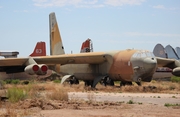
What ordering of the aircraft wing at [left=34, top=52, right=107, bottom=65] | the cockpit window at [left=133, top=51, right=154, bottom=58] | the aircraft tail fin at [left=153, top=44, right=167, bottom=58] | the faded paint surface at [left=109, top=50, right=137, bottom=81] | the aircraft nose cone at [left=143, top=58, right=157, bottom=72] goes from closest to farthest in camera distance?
the aircraft nose cone at [left=143, top=58, right=157, bottom=72], the cockpit window at [left=133, top=51, right=154, bottom=58], the faded paint surface at [left=109, top=50, right=137, bottom=81], the aircraft wing at [left=34, top=52, right=107, bottom=65], the aircraft tail fin at [left=153, top=44, right=167, bottom=58]

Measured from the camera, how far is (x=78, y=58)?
30.8 metres

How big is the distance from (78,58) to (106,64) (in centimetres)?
255

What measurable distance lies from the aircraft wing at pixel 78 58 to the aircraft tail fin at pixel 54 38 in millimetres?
5017

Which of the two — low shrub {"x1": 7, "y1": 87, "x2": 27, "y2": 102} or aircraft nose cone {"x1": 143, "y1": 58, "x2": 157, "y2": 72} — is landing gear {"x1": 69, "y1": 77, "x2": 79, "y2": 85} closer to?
aircraft nose cone {"x1": 143, "y1": 58, "x2": 157, "y2": 72}

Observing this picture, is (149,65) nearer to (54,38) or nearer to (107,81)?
(107,81)

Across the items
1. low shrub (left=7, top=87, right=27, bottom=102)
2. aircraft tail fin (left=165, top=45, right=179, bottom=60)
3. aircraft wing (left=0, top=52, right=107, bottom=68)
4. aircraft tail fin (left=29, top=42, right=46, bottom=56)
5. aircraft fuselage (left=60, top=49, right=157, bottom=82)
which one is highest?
aircraft tail fin (left=29, top=42, right=46, bottom=56)

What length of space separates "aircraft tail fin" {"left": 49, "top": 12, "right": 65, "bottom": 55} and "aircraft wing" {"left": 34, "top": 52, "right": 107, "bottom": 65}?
502 centimetres

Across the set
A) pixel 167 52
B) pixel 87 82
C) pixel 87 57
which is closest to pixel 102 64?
pixel 87 57

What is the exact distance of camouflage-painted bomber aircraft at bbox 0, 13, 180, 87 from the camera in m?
26.3

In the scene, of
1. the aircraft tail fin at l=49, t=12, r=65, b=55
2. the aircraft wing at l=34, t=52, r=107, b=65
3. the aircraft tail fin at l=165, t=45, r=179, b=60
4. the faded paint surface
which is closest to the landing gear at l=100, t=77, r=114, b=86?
the faded paint surface

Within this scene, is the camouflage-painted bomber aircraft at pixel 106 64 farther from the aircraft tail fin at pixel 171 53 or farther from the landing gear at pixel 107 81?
the aircraft tail fin at pixel 171 53

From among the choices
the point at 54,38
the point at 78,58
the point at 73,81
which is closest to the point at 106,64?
the point at 78,58

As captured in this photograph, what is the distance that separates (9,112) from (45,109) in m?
2.38

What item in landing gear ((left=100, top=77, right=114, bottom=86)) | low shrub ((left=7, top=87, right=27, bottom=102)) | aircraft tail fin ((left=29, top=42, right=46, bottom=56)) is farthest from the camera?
→ aircraft tail fin ((left=29, top=42, right=46, bottom=56))
